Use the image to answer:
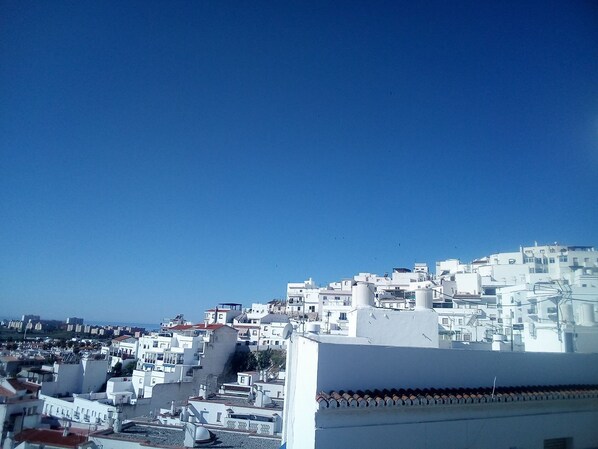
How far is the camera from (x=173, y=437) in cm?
1256

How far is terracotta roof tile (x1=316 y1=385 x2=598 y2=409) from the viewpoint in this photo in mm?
4555

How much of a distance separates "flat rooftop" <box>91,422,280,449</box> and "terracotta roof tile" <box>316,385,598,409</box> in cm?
795

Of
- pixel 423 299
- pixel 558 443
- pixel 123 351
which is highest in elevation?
pixel 423 299

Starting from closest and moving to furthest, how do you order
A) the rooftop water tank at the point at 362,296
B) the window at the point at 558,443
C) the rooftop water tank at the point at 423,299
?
the window at the point at 558,443, the rooftop water tank at the point at 423,299, the rooftop water tank at the point at 362,296

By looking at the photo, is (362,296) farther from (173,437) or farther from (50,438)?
(50,438)

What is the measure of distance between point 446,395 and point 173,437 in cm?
1004

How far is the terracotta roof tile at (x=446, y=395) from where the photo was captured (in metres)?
A: 4.55

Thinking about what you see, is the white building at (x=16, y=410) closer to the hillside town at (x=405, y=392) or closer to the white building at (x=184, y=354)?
the hillside town at (x=405, y=392)

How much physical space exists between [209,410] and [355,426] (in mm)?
14400

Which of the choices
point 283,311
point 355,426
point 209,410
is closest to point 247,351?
point 283,311

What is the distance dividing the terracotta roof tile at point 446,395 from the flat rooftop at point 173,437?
313 inches

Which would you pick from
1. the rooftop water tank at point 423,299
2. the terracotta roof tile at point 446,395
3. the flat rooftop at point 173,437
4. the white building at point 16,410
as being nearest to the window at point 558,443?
the terracotta roof tile at point 446,395

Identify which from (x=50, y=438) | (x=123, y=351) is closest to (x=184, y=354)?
(x=123, y=351)

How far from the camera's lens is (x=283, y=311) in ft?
156
